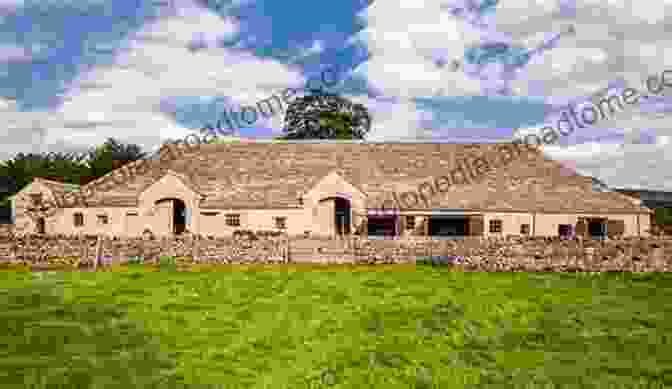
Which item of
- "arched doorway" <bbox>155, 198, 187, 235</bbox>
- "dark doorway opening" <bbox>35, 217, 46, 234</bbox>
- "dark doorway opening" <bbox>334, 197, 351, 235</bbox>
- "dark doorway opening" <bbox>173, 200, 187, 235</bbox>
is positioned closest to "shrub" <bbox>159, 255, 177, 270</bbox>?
"arched doorway" <bbox>155, 198, 187, 235</bbox>

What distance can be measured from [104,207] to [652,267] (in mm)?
31211

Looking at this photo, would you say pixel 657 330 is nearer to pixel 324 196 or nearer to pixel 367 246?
pixel 367 246

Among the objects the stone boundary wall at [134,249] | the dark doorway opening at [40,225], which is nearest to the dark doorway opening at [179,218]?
the stone boundary wall at [134,249]

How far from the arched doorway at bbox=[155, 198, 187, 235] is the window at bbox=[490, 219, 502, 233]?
20.1 m

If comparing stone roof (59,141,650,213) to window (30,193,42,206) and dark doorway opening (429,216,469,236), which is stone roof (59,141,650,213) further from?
window (30,193,42,206)

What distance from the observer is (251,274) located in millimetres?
18734

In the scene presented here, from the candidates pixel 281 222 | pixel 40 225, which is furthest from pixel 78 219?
pixel 281 222

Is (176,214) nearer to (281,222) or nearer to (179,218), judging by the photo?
(179,218)

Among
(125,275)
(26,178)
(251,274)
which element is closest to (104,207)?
(125,275)

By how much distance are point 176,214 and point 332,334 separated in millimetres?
24011

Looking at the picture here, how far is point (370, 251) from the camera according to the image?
71.1 ft

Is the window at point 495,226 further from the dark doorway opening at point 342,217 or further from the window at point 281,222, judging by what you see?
the window at point 281,222

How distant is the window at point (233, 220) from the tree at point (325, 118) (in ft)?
100

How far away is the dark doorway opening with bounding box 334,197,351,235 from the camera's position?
29922mm
